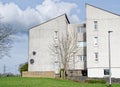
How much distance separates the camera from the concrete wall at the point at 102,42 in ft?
233

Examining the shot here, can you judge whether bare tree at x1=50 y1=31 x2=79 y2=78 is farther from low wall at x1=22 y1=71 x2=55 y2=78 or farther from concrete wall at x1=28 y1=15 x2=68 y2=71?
low wall at x1=22 y1=71 x2=55 y2=78

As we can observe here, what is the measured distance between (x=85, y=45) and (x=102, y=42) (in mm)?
4412

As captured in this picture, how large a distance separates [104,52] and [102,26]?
4.99 meters

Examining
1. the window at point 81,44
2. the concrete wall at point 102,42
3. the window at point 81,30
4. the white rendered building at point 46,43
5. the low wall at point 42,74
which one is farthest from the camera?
the window at point 81,30

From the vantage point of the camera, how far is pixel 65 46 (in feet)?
246

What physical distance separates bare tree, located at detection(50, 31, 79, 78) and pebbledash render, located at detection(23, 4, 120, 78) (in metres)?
0.86

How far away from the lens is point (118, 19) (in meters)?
71.4

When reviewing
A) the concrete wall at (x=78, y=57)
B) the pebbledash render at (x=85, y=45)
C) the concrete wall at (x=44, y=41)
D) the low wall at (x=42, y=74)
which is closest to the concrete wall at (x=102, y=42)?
the pebbledash render at (x=85, y=45)

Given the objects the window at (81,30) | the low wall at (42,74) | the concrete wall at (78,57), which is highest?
the window at (81,30)

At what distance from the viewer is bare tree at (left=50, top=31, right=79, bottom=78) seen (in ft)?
244

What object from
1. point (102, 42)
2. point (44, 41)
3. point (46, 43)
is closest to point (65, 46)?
point (46, 43)

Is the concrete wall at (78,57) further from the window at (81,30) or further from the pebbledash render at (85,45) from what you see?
the window at (81,30)

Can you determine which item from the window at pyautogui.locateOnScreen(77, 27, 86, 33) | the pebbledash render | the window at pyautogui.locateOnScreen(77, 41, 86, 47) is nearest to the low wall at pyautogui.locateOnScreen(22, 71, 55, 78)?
the pebbledash render

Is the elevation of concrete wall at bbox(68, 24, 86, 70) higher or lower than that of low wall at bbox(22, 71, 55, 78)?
higher
